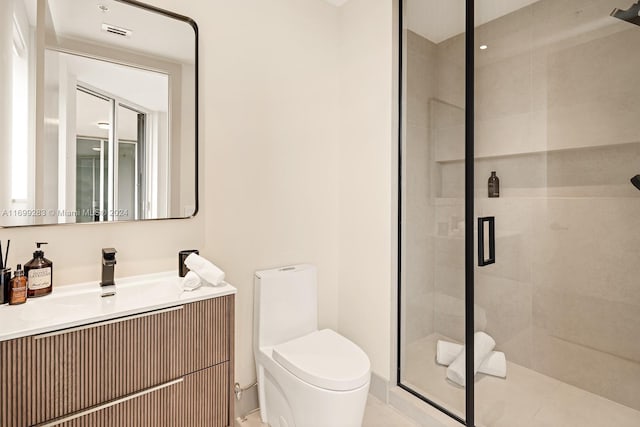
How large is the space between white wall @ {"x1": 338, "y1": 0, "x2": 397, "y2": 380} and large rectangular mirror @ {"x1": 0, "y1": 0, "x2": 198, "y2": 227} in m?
0.97

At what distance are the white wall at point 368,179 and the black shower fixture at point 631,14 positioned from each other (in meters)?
0.97

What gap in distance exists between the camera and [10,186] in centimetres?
125

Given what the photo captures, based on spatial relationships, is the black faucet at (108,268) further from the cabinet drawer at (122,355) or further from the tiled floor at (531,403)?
the tiled floor at (531,403)

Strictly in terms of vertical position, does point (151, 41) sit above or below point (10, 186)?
above

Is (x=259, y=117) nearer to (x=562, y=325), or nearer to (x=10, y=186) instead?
(x=10, y=186)

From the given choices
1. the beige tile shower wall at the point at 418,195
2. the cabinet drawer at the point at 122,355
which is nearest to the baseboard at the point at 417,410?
the beige tile shower wall at the point at 418,195

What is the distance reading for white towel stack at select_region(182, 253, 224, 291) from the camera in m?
1.36

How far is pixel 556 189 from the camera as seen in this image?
61.9 inches

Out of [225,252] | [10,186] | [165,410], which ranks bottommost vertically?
[165,410]

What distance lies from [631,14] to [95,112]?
86.6 inches

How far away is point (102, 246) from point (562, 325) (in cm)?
213

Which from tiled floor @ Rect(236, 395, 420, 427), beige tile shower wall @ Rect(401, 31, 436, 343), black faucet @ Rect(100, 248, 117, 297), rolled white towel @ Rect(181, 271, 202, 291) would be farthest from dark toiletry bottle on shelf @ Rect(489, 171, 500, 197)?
black faucet @ Rect(100, 248, 117, 297)

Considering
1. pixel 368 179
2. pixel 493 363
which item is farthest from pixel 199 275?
pixel 493 363

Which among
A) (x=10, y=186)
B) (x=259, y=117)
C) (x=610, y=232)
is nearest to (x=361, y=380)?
(x=610, y=232)
